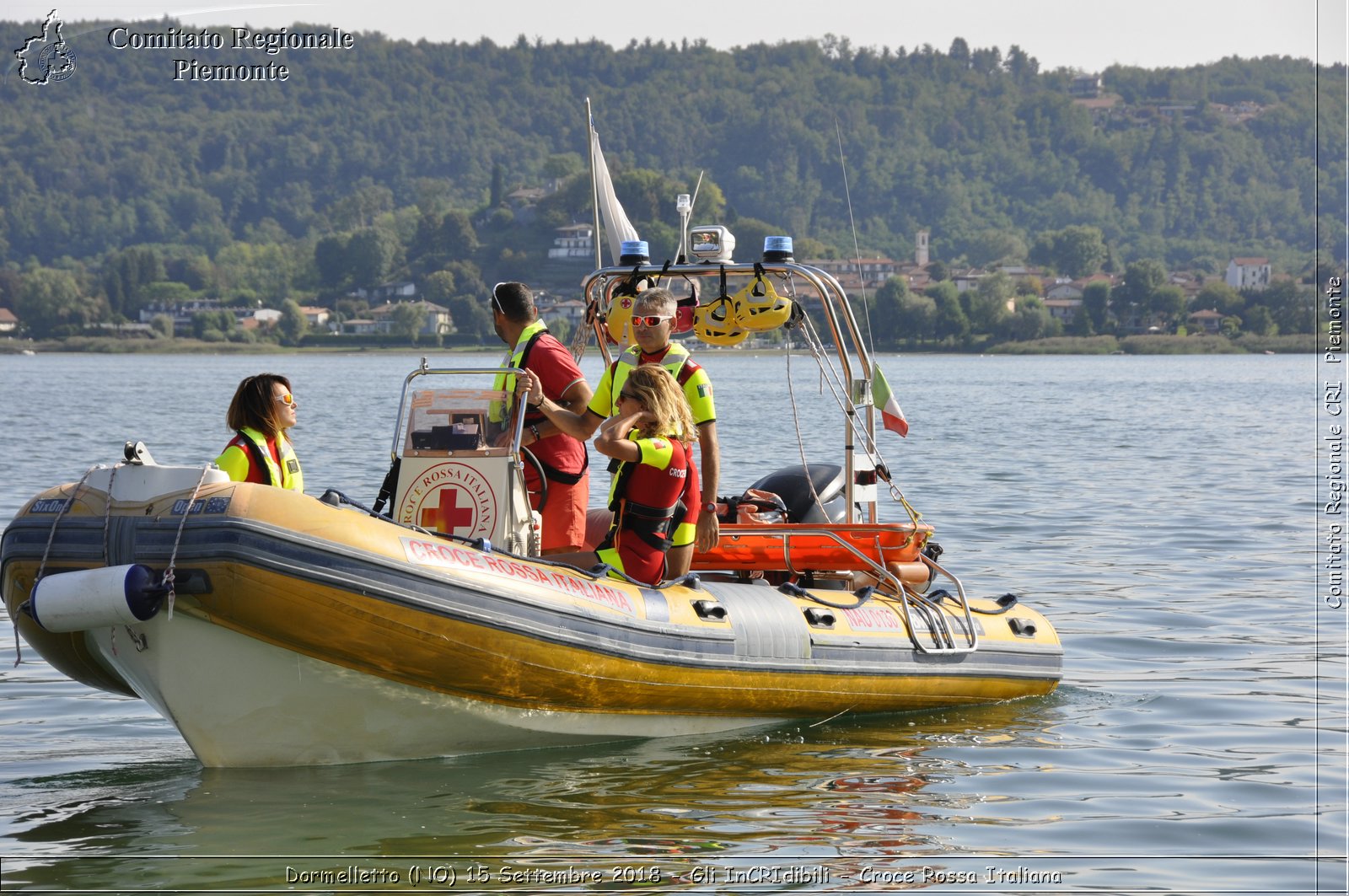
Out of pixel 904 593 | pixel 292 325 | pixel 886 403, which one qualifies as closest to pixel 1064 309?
pixel 292 325

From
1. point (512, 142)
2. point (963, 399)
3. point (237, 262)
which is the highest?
point (512, 142)

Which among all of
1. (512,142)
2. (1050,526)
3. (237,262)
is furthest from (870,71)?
(1050,526)

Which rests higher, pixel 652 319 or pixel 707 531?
pixel 652 319

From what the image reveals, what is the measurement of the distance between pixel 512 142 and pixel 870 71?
40748 mm

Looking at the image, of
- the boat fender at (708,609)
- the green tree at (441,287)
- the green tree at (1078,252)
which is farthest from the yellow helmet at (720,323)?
the green tree at (1078,252)

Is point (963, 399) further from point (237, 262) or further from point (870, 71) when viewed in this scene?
point (870, 71)

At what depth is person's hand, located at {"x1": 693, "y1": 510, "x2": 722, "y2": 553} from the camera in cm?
642

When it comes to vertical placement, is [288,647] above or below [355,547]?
below

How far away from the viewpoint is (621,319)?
23.4ft

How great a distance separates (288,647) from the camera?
5.54 m

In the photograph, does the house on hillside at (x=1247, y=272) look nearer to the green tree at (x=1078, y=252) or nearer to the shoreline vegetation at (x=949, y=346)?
the green tree at (x=1078, y=252)

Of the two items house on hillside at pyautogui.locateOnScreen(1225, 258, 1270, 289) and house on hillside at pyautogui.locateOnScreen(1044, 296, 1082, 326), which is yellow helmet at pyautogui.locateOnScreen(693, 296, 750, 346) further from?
house on hillside at pyautogui.locateOnScreen(1225, 258, 1270, 289)

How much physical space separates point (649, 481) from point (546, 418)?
0.64 meters

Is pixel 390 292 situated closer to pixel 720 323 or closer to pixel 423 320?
pixel 423 320
